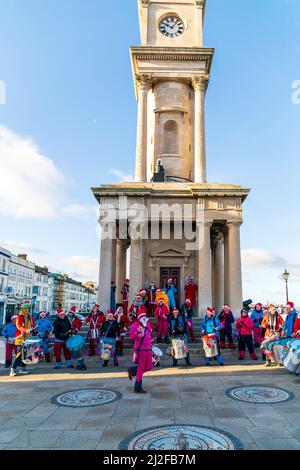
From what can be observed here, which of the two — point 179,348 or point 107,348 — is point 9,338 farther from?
point 179,348

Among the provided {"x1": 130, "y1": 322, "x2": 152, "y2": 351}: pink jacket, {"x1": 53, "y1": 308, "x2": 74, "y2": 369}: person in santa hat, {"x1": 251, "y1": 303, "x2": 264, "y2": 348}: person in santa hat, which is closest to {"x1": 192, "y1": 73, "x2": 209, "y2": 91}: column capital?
{"x1": 251, "y1": 303, "x2": 264, "y2": 348}: person in santa hat

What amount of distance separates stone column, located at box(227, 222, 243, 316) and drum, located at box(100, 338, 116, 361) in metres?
8.55

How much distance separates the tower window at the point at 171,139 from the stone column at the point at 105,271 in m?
8.72

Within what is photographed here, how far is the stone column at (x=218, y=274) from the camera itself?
23.0 m

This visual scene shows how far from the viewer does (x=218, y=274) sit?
77.1 feet

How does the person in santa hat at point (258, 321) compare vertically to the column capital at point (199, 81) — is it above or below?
below

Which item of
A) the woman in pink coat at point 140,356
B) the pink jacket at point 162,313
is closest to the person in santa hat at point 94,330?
the pink jacket at point 162,313

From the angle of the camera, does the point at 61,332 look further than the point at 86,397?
Yes

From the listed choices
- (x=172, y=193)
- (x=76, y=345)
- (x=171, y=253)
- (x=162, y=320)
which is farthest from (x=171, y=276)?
(x=76, y=345)

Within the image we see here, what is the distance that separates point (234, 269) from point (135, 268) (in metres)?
5.38

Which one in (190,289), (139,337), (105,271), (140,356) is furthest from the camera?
(190,289)

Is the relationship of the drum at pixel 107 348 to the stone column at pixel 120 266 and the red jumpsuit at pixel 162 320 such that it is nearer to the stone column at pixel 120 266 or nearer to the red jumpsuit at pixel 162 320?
the red jumpsuit at pixel 162 320
